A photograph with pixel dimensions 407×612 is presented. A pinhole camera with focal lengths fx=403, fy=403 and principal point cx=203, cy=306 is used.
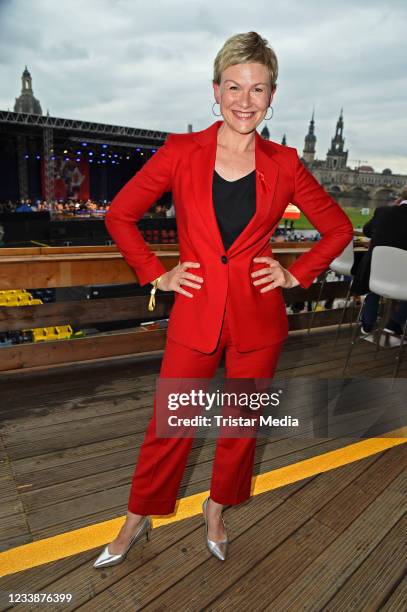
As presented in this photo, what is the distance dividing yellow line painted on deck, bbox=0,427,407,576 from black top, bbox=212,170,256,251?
4.14ft

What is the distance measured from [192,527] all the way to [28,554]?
662 mm

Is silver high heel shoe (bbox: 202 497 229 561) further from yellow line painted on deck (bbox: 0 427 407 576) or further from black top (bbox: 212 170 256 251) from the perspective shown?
black top (bbox: 212 170 256 251)

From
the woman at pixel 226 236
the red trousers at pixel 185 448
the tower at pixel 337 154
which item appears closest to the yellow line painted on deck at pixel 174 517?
the woman at pixel 226 236

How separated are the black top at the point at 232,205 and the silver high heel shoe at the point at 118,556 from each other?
1148 millimetres

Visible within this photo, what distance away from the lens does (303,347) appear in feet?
13.3

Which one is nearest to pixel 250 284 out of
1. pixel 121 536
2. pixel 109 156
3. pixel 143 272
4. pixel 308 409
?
pixel 143 272

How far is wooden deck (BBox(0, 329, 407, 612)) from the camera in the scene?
1457 millimetres

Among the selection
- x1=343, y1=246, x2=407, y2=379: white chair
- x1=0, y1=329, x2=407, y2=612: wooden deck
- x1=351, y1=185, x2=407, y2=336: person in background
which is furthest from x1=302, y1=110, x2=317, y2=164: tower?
x1=0, y1=329, x2=407, y2=612: wooden deck

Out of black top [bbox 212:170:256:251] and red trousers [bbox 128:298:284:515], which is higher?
black top [bbox 212:170:256:251]

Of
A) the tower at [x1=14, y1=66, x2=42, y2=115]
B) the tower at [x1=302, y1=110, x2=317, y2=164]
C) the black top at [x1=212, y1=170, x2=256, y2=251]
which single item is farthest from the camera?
the tower at [x1=302, y1=110, x2=317, y2=164]

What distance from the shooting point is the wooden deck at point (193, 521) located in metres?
1.46

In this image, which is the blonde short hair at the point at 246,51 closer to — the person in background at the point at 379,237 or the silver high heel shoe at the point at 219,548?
the silver high heel shoe at the point at 219,548

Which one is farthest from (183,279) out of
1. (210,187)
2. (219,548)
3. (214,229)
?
(219,548)

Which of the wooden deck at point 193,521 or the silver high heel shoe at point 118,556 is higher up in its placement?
the silver high heel shoe at point 118,556
